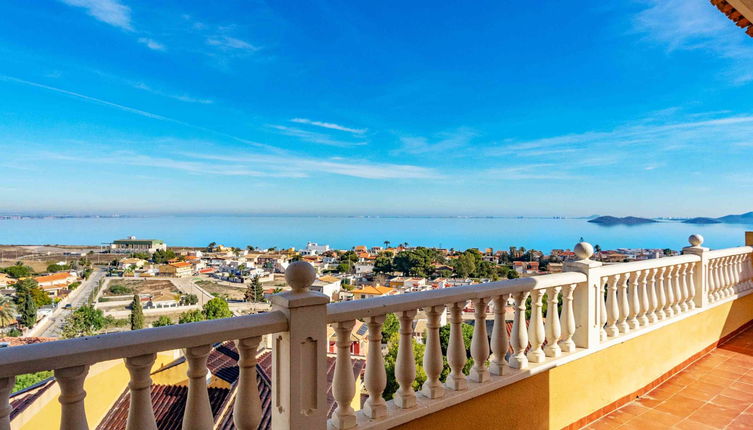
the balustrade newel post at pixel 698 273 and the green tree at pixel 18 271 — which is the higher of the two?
the balustrade newel post at pixel 698 273

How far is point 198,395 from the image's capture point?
1343 mm

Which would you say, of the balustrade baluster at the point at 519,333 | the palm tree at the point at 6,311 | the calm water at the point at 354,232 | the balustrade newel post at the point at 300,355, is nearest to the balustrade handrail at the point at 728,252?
the calm water at the point at 354,232

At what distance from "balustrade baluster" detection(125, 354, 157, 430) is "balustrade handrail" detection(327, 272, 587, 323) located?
27.0 inches

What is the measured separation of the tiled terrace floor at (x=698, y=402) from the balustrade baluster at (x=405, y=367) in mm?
1875

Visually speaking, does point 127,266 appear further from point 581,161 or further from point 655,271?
point 581,161

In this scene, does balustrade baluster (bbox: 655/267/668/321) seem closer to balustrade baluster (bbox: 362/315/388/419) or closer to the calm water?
the calm water

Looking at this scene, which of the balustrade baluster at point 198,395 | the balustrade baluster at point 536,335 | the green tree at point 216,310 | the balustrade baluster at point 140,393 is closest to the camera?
the balustrade baluster at point 140,393

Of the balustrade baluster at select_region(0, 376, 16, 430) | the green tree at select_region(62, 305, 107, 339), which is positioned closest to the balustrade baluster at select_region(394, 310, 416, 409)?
the balustrade baluster at select_region(0, 376, 16, 430)

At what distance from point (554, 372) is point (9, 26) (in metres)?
17.4

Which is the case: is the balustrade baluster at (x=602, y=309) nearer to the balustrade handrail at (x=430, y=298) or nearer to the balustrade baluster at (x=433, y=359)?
the balustrade handrail at (x=430, y=298)

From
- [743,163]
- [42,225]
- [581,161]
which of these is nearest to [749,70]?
[743,163]

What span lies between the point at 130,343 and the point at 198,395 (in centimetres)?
34

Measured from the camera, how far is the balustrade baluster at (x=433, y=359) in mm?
1979

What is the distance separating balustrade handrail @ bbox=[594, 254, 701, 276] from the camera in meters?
2.90
